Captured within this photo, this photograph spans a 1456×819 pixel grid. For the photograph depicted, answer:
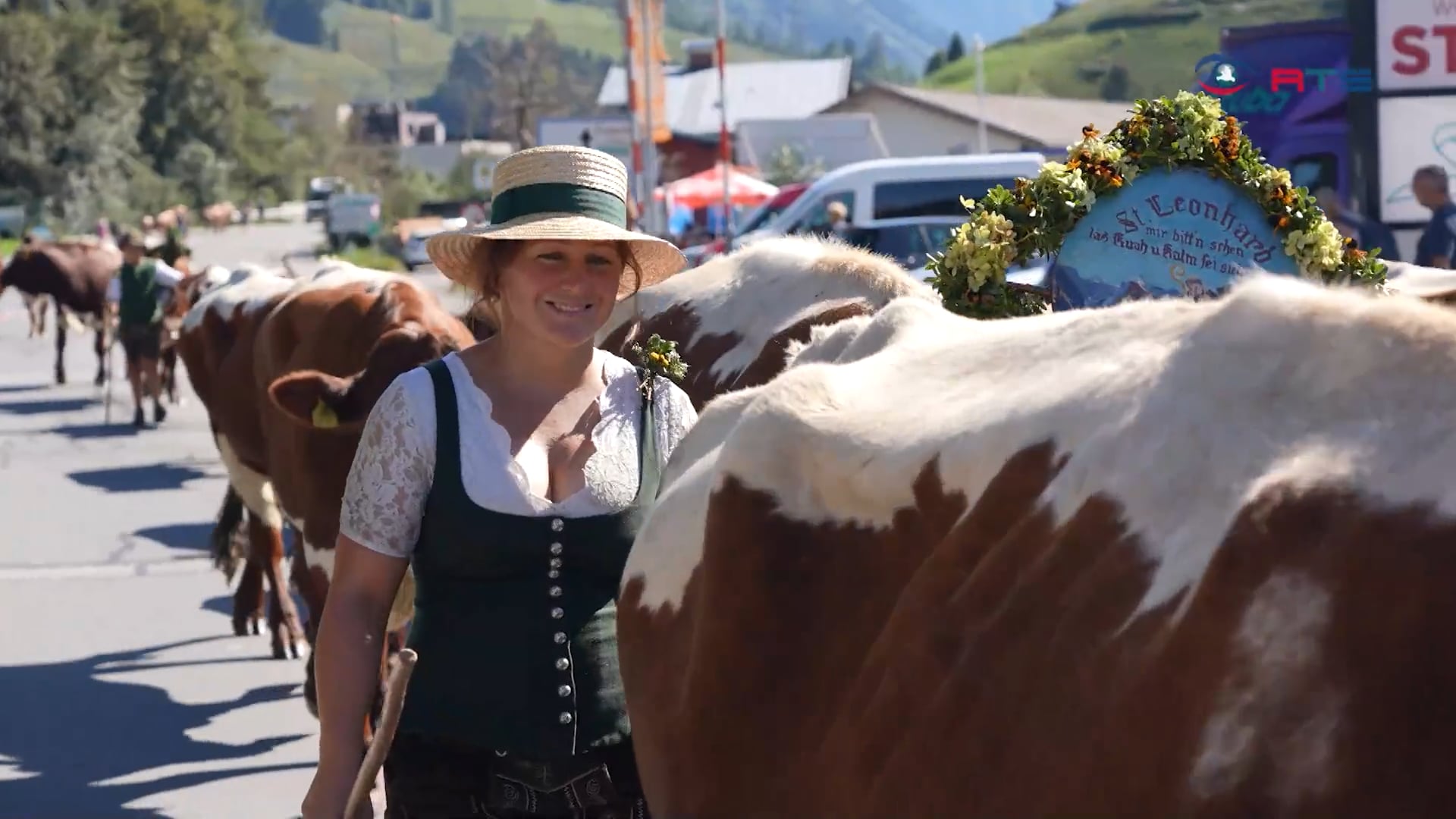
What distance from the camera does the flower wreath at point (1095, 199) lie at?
3805 millimetres

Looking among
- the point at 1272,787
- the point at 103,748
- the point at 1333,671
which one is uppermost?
the point at 1333,671

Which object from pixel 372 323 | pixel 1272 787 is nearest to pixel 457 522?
pixel 1272 787

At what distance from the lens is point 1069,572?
6.16 ft

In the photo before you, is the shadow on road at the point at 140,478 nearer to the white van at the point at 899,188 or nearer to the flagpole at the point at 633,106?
the white van at the point at 899,188

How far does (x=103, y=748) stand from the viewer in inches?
300

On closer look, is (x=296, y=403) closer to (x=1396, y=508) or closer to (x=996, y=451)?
(x=996, y=451)

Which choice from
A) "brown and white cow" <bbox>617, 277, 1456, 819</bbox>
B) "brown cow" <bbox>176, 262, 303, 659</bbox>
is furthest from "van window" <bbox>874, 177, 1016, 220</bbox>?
"brown and white cow" <bbox>617, 277, 1456, 819</bbox>

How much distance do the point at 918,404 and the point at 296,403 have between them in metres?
3.89

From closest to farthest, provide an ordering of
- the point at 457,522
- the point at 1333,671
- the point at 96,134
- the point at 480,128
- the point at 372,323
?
the point at 1333,671 → the point at 457,522 → the point at 372,323 → the point at 96,134 → the point at 480,128

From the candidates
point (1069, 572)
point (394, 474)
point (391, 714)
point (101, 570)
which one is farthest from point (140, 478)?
point (1069, 572)

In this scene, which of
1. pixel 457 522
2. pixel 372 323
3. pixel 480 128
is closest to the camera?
pixel 457 522

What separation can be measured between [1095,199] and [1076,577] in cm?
224

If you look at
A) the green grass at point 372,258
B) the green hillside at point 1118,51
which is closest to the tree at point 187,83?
the green grass at point 372,258

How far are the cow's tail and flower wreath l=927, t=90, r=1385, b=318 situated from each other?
6.68 m
